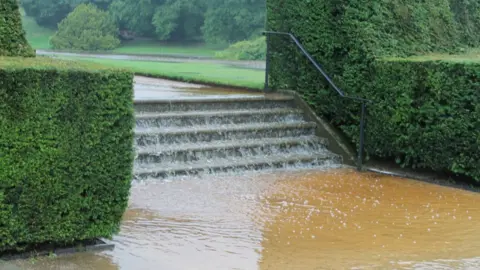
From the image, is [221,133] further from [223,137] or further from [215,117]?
[215,117]

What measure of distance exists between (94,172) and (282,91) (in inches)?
280

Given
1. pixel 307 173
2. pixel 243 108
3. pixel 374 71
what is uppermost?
pixel 374 71

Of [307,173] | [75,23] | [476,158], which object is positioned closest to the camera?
[476,158]

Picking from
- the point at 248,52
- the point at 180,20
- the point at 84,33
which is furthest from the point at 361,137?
the point at 180,20

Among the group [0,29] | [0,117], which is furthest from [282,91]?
[0,117]

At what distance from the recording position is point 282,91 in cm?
1293

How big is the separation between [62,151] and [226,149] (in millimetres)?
4962

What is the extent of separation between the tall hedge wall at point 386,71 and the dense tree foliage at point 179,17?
111ft

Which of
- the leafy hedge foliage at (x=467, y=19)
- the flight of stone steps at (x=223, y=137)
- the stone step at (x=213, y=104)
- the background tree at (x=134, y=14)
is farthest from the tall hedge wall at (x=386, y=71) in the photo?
the background tree at (x=134, y=14)

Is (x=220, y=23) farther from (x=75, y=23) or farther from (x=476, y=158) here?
(x=476, y=158)

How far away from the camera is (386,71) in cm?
1097

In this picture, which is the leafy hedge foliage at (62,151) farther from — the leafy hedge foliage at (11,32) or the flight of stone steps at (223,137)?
the flight of stone steps at (223,137)

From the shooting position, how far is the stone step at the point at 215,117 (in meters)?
10.9

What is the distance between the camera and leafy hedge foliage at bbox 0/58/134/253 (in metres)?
5.76
